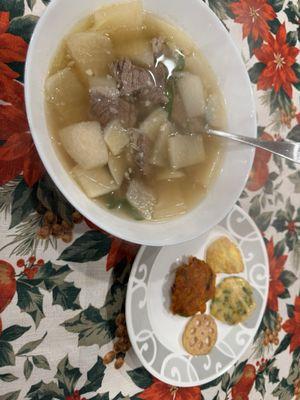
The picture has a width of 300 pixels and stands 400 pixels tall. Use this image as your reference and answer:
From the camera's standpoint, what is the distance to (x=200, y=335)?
1.37 meters

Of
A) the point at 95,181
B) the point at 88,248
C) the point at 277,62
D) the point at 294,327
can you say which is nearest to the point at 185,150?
the point at 95,181

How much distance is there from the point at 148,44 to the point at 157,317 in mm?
784

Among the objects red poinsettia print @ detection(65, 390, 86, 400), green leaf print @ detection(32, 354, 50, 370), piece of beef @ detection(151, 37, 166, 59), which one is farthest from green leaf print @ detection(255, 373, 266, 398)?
piece of beef @ detection(151, 37, 166, 59)

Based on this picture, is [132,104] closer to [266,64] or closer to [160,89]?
[160,89]

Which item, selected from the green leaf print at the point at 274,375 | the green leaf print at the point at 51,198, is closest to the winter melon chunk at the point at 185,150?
the green leaf print at the point at 51,198

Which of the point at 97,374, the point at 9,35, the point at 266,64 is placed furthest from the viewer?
the point at 266,64

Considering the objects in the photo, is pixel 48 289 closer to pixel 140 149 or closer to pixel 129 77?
pixel 140 149

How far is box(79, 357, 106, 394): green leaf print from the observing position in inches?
47.2

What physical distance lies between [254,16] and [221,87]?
0.42 meters

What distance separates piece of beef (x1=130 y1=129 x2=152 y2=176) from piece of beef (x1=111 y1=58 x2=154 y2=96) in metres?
0.11

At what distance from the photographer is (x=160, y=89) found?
1236 mm

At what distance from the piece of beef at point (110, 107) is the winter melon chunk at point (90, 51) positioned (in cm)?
6

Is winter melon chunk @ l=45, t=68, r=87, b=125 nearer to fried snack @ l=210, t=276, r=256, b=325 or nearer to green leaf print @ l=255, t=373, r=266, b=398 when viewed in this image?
fried snack @ l=210, t=276, r=256, b=325

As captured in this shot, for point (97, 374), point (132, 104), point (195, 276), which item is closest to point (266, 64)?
point (132, 104)
